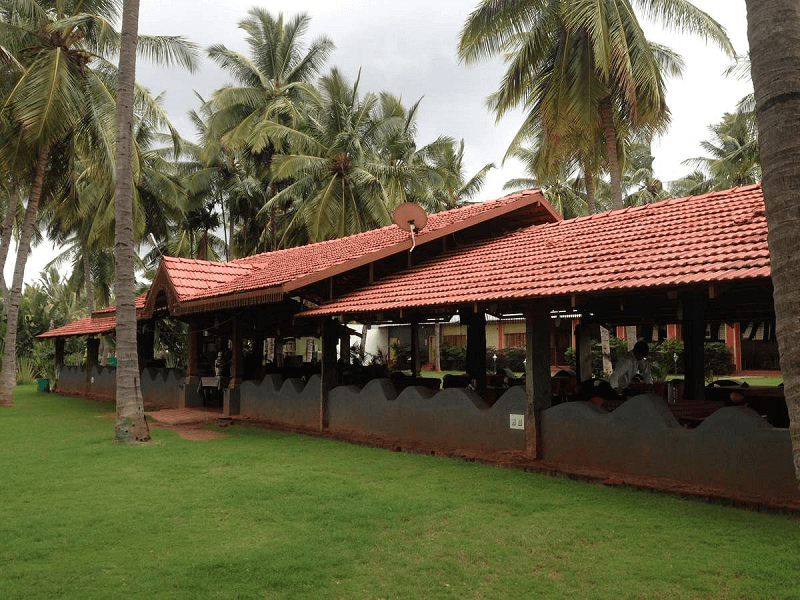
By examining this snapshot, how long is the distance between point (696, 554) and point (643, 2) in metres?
14.8

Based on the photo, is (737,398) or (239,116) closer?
(737,398)

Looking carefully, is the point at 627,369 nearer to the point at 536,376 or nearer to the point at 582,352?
the point at 536,376

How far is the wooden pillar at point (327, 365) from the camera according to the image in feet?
38.7

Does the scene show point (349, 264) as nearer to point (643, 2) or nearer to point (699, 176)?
point (643, 2)

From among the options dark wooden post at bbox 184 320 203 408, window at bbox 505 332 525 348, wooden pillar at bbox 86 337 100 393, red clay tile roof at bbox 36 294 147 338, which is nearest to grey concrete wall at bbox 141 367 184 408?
dark wooden post at bbox 184 320 203 408

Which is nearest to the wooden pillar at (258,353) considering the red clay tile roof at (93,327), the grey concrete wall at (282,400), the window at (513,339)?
the grey concrete wall at (282,400)

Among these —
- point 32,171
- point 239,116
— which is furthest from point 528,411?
point 239,116

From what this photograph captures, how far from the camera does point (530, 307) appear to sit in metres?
8.86

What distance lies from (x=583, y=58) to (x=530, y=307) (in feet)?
30.6

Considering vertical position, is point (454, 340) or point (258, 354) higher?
point (454, 340)

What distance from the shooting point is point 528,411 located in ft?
28.6

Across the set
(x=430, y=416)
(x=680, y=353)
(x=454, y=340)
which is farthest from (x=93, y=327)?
(x=680, y=353)

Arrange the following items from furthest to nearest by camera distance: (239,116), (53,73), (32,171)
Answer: (239,116)
(32,171)
(53,73)

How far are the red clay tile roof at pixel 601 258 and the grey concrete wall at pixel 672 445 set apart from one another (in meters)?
1.47
